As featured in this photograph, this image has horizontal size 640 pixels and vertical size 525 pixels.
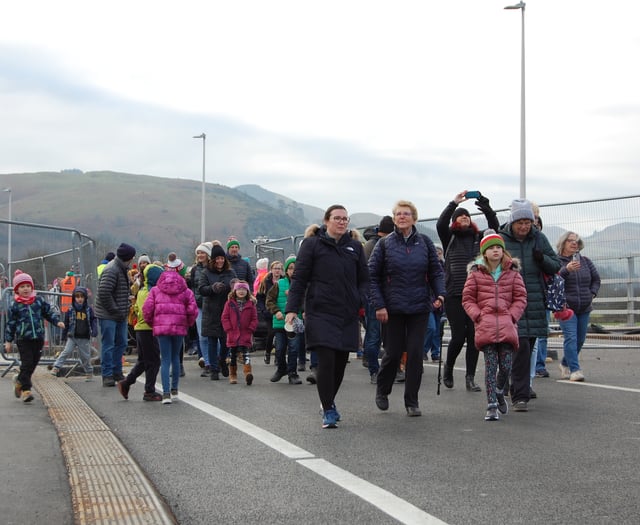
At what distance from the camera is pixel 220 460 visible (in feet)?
22.7

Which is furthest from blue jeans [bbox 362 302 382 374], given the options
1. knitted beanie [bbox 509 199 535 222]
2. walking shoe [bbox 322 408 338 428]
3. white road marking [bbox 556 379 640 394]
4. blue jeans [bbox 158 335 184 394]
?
walking shoe [bbox 322 408 338 428]

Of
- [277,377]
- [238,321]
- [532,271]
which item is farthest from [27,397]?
[532,271]

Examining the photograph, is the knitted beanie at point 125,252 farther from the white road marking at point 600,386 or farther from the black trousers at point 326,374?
the white road marking at point 600,386

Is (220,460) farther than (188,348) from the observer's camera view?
No

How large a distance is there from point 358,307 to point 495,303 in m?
1.18

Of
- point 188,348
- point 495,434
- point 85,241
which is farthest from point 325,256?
point 188,348

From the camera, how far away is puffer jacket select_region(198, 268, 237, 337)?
14.0 meters

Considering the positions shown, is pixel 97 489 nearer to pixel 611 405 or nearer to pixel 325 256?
pixel 325 256

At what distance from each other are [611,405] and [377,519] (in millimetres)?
5058

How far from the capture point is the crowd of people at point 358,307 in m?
8.91

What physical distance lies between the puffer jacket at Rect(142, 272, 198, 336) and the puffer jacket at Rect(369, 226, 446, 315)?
267 centimetres

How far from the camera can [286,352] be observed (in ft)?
45.0

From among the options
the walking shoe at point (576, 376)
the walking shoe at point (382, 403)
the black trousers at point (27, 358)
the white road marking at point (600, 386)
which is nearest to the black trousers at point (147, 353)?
the black trousers at point (27, 358)

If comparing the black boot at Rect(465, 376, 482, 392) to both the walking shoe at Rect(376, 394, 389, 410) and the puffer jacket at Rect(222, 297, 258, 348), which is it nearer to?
the walking shoe at Rect(376, 394, 389, 410)
